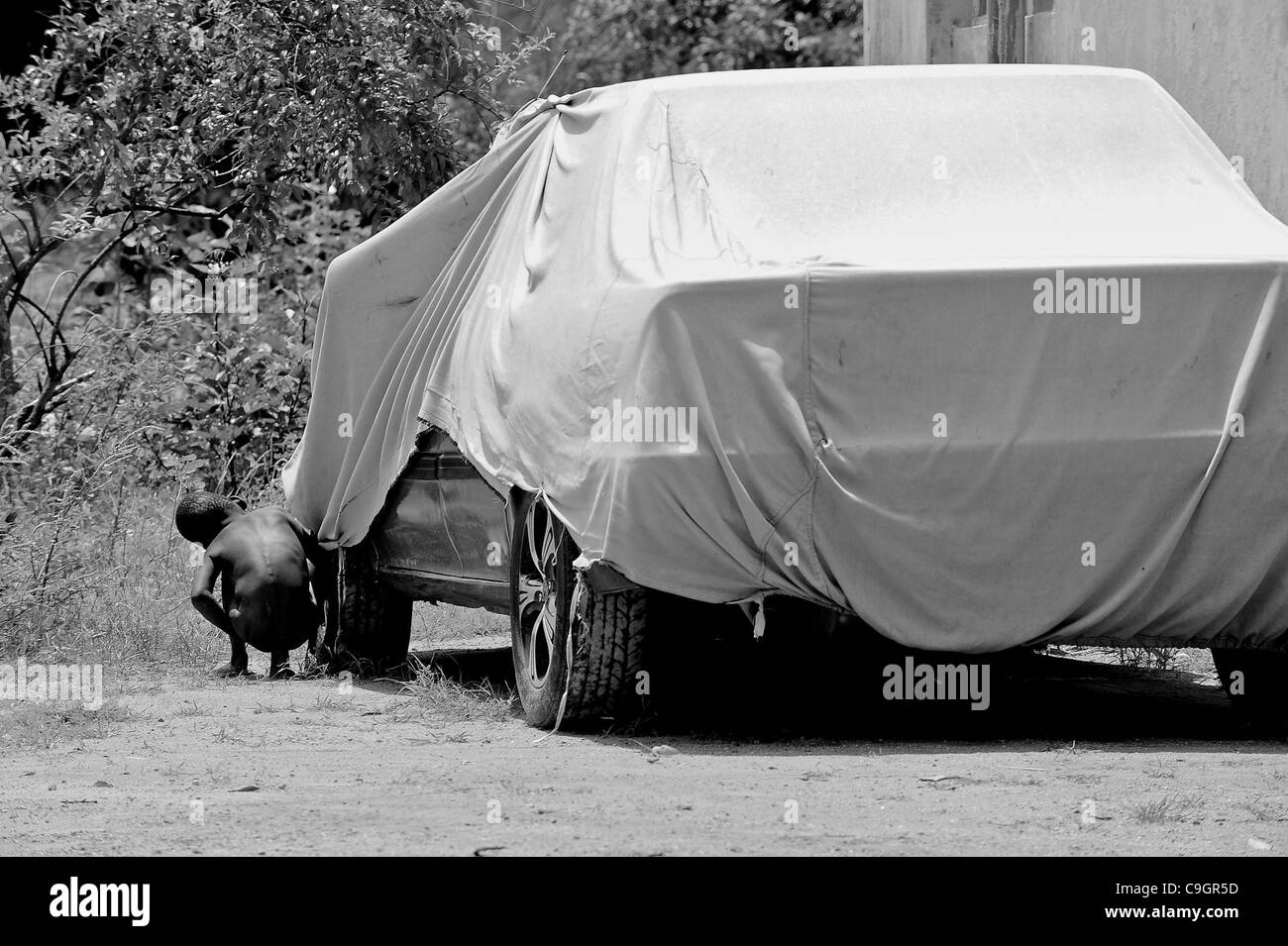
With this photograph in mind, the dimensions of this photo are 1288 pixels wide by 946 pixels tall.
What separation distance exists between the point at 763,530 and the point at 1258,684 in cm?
188

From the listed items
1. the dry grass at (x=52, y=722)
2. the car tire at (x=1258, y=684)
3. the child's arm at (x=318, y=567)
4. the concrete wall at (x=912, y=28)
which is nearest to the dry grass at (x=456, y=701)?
the dry grass at (x=52, y=722)

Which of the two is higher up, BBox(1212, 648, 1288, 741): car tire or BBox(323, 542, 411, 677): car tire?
BBox(1212, 648, 1288, 741): car tire

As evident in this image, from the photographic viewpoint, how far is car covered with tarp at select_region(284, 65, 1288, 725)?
5477mm

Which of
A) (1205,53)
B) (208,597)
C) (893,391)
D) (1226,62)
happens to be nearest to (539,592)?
(893,391)

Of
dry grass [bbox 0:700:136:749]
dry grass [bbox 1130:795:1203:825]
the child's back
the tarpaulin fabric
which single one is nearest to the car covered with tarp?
the tarpaulin fabric

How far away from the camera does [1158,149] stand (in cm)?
648

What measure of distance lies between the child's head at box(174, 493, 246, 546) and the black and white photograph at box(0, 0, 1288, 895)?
2 centimetres

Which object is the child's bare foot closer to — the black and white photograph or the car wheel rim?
the black and white photograph

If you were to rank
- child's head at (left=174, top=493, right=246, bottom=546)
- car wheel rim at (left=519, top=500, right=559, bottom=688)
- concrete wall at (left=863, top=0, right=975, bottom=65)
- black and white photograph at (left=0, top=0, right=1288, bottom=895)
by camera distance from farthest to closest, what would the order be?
concrete wall at (left=863, top=0, right=975, bottom=65)
child's head at (left=174, top=493, right=246, bottom=546)
car wheel rim at (left=519, top=500, right=559, bottom=688)
black and white photograph at (left=0, top=0, right=1288, bottom=895)

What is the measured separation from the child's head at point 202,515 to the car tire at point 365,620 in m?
0.52

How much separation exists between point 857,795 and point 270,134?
266 inches

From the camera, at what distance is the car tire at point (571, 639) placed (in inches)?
226

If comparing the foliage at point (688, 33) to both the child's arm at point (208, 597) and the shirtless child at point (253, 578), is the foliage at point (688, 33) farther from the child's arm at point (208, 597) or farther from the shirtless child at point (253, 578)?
the child's arm at point (208, 597)

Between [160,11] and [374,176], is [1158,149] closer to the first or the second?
[374,176]
